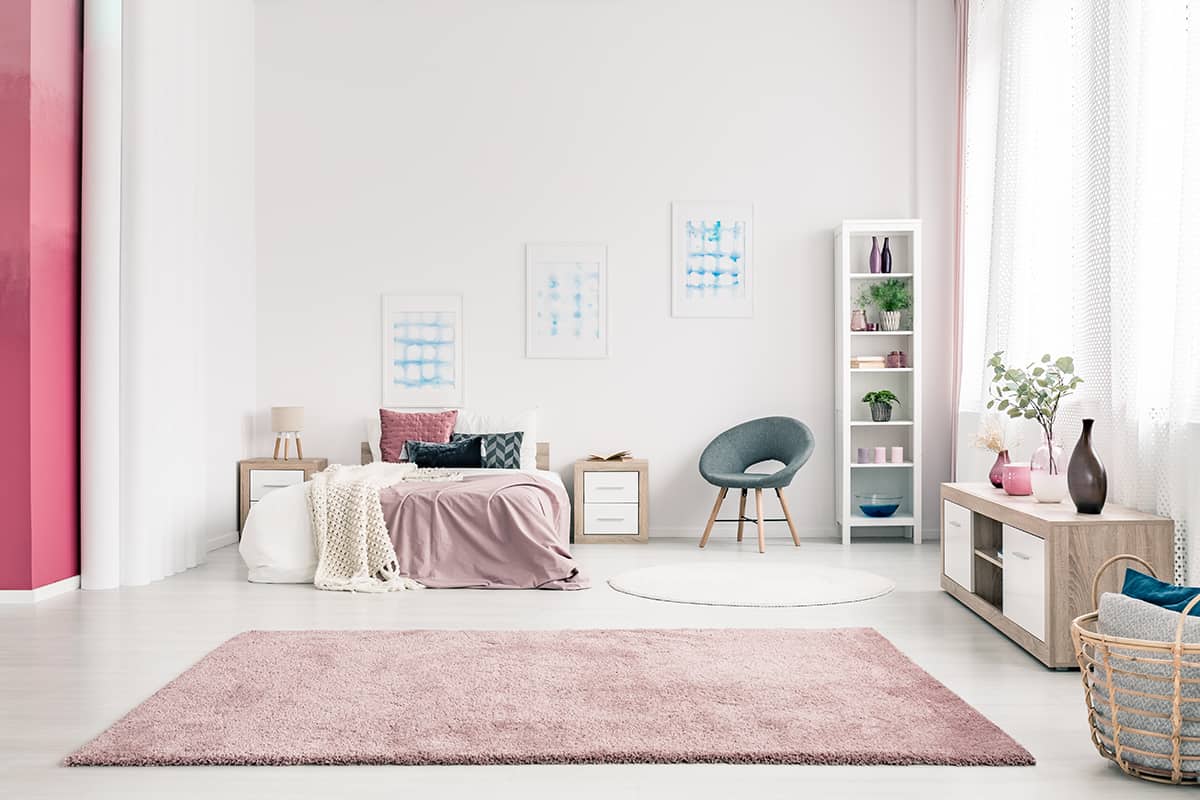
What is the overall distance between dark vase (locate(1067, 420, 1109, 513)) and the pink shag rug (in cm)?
87

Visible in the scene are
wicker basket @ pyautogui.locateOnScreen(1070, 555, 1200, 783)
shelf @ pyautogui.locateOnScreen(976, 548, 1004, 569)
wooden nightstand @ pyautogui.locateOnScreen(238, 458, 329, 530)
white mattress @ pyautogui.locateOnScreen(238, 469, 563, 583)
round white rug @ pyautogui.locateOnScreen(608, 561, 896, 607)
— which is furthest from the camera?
wooden nightstand @ pyautogui.locateOnScreen(238, 458, 329, 530)

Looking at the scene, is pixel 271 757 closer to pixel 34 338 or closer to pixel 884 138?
pixel 34 338

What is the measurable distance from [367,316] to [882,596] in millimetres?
3991

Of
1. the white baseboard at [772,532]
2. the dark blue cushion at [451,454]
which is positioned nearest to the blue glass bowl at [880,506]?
the white baseboard at [772,532]

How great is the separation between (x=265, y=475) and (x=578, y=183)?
288cm

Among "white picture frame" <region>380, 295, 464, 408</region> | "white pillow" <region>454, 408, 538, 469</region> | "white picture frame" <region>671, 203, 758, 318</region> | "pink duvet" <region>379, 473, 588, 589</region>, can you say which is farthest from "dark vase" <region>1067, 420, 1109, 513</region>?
"white picture frame" <region>380, 295, 464, 408</region>

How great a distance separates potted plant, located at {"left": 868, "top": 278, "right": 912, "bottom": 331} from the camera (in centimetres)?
678

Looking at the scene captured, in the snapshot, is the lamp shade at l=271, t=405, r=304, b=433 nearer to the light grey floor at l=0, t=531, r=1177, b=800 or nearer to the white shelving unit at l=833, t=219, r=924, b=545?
the light grey floor at l=0, t=531, r=1177, b=800

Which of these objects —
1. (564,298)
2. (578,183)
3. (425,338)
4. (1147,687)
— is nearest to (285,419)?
(425,338)

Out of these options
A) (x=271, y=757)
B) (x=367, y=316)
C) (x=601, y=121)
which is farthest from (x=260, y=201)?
(x=271, y=757)

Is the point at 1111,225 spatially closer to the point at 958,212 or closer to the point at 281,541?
the point at 958,212

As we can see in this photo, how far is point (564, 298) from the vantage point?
7.07 m

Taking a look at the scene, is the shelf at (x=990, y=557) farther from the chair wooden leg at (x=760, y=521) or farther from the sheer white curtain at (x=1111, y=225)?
the chair wooden leg at (x=760, y=521)

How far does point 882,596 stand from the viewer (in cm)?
490
